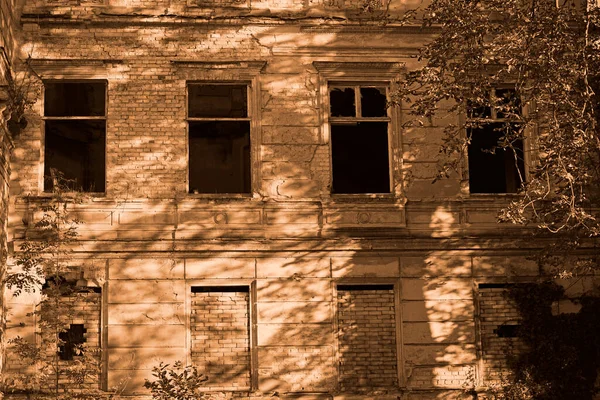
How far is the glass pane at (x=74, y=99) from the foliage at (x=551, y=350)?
7663mm

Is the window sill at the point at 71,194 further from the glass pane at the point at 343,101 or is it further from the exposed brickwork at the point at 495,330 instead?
the exposed brickwork at the point at 495,330

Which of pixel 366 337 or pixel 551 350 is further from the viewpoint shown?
pixel 366 337

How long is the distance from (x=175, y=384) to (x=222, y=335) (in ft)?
4.03

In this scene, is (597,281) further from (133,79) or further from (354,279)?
(133,79)

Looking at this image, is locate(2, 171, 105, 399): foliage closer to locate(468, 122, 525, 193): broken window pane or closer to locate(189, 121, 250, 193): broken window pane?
locate(189, 121, 250, 193): broken window pane

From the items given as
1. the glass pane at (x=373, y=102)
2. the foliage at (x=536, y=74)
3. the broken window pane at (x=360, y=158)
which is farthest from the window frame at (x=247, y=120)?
the foliage at (x=536, y=74)

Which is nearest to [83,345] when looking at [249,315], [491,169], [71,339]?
[71,339]

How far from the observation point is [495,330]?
1647cm

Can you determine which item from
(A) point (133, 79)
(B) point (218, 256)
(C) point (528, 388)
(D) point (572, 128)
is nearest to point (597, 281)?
(C) point (528, 388)

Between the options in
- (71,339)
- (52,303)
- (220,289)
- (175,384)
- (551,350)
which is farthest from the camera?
(220,289)

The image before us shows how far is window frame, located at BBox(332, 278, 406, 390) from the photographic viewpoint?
1603 centimetres

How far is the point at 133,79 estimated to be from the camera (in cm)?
1653

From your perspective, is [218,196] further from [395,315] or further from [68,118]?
[395,315]

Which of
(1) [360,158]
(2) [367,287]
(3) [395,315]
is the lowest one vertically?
(3) [395,315]
